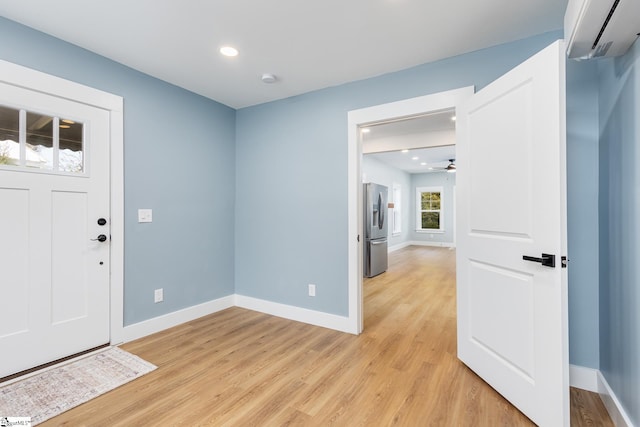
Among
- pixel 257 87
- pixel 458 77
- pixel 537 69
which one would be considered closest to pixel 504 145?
pixel 537 69

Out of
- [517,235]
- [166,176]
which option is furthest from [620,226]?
[166,176]

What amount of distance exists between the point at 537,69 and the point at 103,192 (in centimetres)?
335

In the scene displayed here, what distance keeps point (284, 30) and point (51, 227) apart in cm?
238

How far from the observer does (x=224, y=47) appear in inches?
94.9

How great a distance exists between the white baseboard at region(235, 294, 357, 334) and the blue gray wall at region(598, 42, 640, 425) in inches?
75.1

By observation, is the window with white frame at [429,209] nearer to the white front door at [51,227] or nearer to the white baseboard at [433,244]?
the white baseboard at [433,244]

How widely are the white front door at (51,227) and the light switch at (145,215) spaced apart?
0.95 feet

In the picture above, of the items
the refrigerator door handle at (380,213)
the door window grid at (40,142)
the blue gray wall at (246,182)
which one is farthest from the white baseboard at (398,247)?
the door window grid at (40,142)

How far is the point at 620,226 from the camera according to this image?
167cm

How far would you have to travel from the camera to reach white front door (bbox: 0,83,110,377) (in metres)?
2.11

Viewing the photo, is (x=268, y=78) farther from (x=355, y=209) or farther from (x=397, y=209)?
(x=397, y=209)

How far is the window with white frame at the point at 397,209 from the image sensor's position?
31.8 feet

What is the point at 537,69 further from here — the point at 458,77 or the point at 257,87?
the point at 257,87

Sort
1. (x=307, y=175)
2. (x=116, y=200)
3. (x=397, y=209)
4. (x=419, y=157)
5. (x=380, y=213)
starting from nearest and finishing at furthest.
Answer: (x=116, y=200)
(x=307, y=175)
(x=380, y=213)
(x=419, y=157)
(x=397, y=209)
